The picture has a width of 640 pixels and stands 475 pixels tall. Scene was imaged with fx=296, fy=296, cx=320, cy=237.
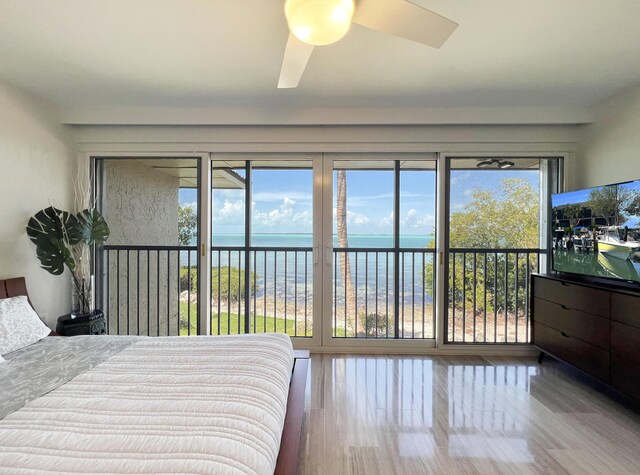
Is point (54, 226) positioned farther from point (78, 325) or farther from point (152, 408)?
point (152, 408)

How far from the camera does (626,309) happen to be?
6.50 feet

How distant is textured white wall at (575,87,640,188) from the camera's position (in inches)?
94.6

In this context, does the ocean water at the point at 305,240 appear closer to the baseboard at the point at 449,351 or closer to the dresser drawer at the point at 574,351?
the baseboard at the point at 449,351

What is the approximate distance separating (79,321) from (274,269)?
1.82 metres

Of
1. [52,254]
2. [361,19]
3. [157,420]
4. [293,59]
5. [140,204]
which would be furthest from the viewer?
[140,204]

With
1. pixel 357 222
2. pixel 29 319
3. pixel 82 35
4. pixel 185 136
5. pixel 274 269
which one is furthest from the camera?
pixel 274 269

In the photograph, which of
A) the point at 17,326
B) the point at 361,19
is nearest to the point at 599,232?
the point at 361,19

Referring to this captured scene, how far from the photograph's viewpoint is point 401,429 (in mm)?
1832

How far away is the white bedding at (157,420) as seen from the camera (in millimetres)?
886

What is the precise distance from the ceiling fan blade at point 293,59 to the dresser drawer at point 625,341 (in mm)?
2654

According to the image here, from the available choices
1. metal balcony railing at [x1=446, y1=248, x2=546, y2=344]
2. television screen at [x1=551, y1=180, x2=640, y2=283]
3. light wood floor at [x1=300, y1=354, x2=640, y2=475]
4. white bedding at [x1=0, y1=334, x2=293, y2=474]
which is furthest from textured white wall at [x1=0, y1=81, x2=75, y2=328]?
television screen at [x1=551, y1=180, x2=640, y2=283]

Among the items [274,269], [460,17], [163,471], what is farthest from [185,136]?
[163,471]

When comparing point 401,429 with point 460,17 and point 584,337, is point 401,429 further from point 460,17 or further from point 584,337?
point 460,17

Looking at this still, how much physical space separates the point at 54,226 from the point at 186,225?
1.05 metres
